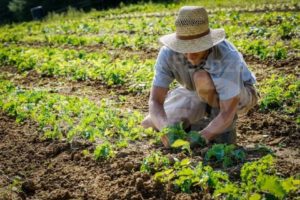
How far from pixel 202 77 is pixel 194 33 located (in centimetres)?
39

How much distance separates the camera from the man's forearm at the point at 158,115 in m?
4.50

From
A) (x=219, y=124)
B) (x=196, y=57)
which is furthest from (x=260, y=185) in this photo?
(x=196, y=57)

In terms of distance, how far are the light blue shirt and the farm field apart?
0.46 meters

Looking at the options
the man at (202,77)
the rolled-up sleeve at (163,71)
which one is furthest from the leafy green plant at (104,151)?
the rolled-up sleeve at (163,71)

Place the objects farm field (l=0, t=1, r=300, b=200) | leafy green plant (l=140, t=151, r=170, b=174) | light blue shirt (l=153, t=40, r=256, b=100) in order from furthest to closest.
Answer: light blue shirt (l=153, t=40, r=256, b=100)
leafy green plant (l=140, t=151, r=170, b=174)
farm field (l=0, t=1, r=300, b=200)

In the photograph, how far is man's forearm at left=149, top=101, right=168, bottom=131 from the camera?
177 inches

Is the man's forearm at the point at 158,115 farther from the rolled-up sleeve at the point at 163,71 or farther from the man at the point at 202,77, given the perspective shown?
the rolled-up sleeve at the point at 163,71

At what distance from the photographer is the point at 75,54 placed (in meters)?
9.85

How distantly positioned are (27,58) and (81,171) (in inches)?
235

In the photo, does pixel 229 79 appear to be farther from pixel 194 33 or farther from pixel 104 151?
pixel 104 151

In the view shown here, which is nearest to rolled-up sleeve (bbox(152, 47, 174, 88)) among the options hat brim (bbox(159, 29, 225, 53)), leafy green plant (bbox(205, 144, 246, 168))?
hat brim (bbox(159, 29, 225, 53))

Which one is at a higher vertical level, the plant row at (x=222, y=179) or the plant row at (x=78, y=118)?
the plant row at (x=222, y=179)

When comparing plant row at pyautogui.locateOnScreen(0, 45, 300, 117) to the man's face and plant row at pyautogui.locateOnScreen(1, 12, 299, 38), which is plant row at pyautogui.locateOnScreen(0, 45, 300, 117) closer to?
the man's face

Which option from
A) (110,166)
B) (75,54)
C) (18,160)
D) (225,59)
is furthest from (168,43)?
(75,54)
